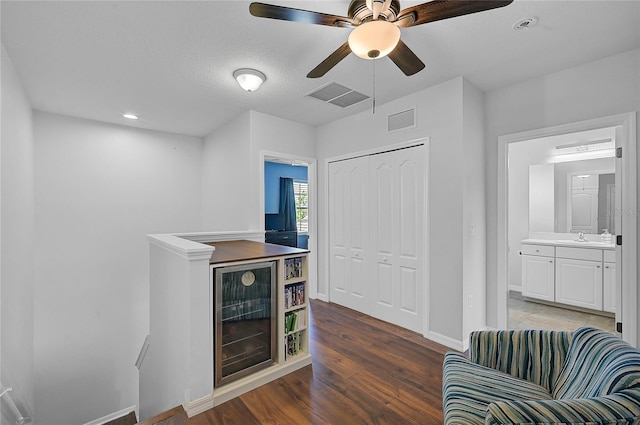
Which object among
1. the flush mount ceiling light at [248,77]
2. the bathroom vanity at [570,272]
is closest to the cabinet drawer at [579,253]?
the bathroom vanity at [570,272]

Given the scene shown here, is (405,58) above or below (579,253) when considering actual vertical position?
above

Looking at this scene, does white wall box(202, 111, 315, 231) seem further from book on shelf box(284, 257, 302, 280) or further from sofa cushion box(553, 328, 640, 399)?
sofa cushion box(553, 328, 640, 399)

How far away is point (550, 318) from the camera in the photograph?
12.3ft

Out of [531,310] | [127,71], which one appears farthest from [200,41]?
[531,310]

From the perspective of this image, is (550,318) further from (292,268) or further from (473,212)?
(292,268)

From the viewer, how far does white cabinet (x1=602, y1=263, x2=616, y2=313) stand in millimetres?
3555

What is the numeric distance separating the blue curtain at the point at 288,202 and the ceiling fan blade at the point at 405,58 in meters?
4.79

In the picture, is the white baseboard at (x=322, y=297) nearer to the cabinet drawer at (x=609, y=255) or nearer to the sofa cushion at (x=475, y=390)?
the sofa cushion at (x=475, y=390)

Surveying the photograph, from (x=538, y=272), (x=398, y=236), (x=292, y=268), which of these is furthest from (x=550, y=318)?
(x=292, y=268)

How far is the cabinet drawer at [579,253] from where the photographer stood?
3.69 m

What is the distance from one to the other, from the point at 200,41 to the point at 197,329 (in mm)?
2148

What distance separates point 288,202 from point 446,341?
4511mm

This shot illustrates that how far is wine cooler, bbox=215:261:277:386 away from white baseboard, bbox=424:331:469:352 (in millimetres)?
1670

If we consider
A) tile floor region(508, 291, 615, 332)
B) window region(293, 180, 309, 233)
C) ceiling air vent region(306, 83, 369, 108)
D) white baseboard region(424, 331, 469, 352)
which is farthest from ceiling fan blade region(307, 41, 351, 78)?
window region(293, 180, 309, 233)
